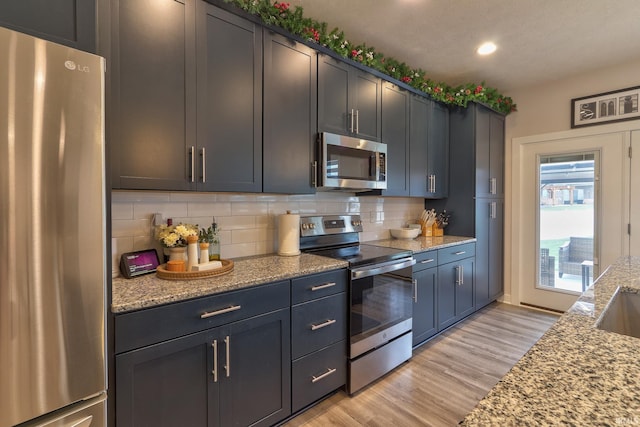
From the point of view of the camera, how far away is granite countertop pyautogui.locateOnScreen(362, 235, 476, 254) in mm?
2679

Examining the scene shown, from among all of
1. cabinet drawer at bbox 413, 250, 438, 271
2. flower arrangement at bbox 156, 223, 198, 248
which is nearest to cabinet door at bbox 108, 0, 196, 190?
flower arrangement at bbox 156, 223, 198, 248

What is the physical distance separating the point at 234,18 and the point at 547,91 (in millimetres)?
3609

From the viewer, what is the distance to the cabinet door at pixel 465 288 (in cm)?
305

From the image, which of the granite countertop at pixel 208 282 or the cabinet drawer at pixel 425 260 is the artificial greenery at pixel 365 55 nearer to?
the granite countertop at pixel 208 282

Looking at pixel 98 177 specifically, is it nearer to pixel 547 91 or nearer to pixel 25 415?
pixel 25 415

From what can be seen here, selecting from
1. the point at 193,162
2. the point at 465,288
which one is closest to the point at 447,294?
the point at 465,288

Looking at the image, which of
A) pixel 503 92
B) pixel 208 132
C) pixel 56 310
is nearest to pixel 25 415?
pixel 56 310

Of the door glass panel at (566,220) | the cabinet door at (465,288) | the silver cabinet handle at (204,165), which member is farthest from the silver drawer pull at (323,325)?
the door glass panel at (566,220)

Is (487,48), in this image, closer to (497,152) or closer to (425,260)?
(497,152)

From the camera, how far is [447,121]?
351 centimetres

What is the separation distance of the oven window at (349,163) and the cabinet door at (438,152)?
103 cm

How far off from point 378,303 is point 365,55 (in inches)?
78.1

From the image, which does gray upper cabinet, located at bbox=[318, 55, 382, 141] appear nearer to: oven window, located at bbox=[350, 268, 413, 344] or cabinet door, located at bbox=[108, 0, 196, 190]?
cabinet door, located at bbox=[108, 0, 196, 190]

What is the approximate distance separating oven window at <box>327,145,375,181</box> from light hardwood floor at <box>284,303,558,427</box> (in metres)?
1.57
